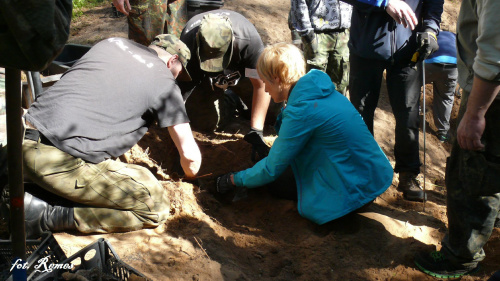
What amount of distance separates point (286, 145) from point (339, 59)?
7.95 ft

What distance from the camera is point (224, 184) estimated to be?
375 cm

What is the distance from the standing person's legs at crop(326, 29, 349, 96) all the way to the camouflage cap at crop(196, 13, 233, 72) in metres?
1.53

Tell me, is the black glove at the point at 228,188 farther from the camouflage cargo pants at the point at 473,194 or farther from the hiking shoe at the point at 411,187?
the camouflage cargo pants at the point at 473,194

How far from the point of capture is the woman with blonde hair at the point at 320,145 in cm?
326

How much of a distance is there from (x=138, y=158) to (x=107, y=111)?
3.91 ft

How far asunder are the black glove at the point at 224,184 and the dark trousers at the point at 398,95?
135 centimetres

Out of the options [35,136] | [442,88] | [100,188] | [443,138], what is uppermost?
[35,136]

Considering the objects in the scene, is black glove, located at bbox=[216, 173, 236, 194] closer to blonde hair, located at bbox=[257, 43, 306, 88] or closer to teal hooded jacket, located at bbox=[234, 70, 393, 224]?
teal hooded jacket, located at bbox=[234, 70, 393, 224]

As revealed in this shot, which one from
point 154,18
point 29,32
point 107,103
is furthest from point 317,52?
point 29,32

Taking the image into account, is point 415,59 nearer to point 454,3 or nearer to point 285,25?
point 285,25

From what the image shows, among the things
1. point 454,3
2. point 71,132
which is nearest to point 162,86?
point 71,132

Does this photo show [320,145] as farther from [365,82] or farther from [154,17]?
[154,17]

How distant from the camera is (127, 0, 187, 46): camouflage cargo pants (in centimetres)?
509

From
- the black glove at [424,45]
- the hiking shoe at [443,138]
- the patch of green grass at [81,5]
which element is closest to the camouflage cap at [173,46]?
the black glove at [424,45]
